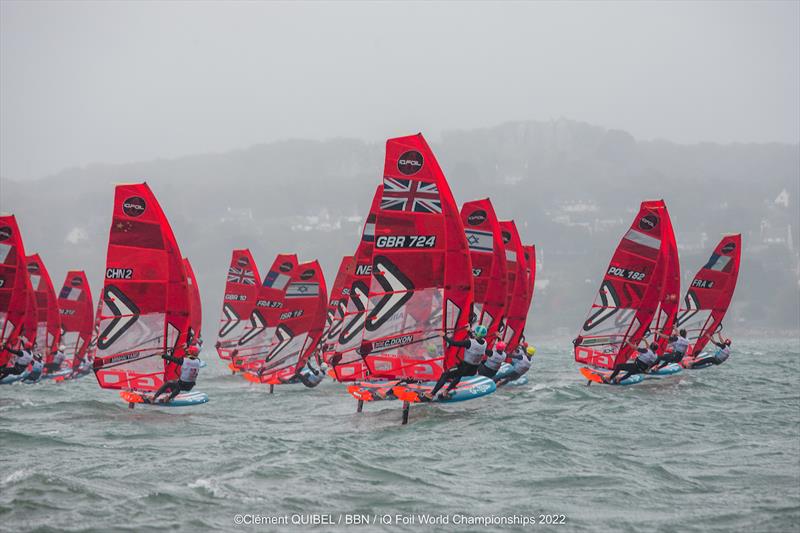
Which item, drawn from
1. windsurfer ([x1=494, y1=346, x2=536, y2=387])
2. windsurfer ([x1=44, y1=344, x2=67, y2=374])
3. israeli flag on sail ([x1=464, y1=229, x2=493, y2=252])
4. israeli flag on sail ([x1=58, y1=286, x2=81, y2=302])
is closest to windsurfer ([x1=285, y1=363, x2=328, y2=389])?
windsurfer ([x1=494, y1=346, x2=536, y2=387])

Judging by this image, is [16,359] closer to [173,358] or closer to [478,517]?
[173,358]

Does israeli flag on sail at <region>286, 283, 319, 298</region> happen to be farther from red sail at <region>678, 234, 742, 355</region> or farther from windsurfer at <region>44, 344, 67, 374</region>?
red sail at <region>678, 234, 742, 355</region>

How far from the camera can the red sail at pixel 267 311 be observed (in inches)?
1510

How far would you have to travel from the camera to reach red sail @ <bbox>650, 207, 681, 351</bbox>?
30.0 metres

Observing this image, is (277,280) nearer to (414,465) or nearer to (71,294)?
(71,294)

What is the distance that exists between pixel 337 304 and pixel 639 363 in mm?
13652

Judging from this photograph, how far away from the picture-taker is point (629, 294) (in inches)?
1206

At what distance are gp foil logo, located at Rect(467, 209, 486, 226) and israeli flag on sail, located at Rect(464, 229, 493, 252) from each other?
26 cm

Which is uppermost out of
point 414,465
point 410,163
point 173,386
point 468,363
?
point 410,163

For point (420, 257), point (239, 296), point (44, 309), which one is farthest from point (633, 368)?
point (44, 309)

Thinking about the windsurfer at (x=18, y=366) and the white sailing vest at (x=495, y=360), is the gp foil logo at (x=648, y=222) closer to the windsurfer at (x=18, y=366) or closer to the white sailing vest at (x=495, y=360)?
the white sailing vest at (x=495, y=360)

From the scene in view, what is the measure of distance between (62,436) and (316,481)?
8.14 m

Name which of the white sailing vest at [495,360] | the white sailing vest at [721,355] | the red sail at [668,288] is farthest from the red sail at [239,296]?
the white sailing vest at [495,360]

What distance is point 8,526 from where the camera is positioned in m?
11.1
